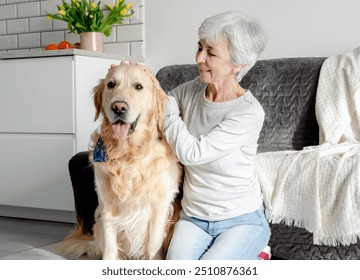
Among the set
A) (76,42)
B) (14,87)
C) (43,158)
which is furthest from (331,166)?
(76,42)

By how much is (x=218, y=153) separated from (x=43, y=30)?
8.18ft

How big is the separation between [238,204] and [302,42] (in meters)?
1.51

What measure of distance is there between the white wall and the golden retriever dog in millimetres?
1188

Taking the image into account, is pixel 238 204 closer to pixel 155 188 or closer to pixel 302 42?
pixel 155 188

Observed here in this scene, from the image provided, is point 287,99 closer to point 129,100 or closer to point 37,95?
point 129,100

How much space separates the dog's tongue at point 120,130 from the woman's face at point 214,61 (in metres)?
0.31

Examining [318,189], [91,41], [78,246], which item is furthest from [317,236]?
[91,41]

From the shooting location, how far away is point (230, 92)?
76.1 inches

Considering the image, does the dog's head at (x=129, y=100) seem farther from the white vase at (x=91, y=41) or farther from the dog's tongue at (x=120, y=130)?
the white vase at (x=91, y=41)

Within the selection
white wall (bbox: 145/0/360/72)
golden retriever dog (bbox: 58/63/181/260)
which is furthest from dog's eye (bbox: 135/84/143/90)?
white wall (bbox: 145/0/360/72)

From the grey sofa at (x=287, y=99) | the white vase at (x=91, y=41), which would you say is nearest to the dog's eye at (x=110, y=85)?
the grey sofa at (x=287, y=99)

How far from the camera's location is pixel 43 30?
3.90m

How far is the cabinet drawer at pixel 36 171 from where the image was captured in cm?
315

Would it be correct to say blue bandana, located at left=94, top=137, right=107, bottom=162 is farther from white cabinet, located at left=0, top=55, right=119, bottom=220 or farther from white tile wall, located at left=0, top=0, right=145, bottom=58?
white tile wall, located at left=0, top=0, right=145, bottom=58
